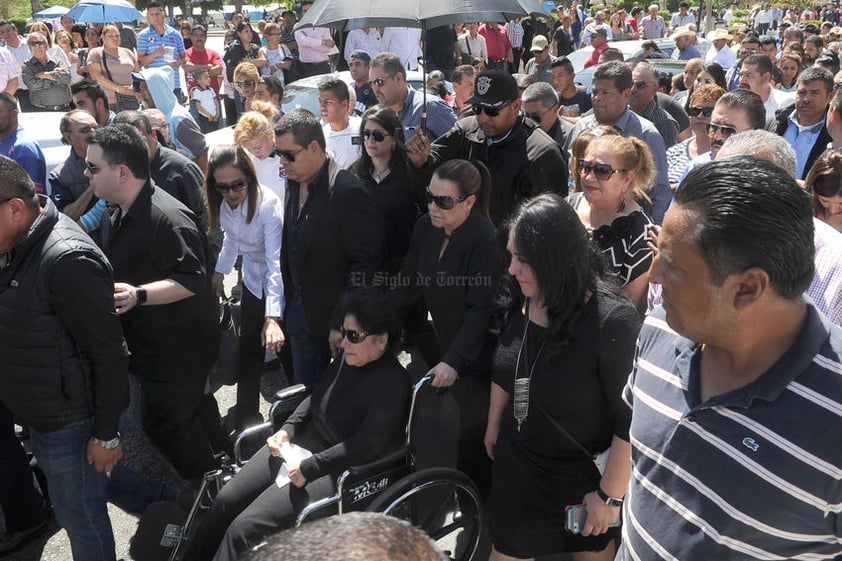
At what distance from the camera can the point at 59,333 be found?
111 inches

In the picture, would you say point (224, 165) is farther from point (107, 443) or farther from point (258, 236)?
point (107, 443)

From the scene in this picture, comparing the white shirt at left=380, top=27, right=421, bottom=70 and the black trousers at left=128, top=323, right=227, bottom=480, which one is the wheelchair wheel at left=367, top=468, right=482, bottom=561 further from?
the white shirt at left=380, top=27, right=421, bottom=70

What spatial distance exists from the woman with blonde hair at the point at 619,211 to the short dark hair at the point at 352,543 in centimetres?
231

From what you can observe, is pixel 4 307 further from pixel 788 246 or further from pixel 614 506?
pixel 788 246

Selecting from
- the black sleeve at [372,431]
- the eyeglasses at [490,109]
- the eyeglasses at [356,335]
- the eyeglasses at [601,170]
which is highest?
the eyeglasses at [490,109]

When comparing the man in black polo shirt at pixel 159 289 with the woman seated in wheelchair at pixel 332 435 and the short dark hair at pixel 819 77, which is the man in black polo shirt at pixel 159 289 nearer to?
the woman seated in wheelchair at pixel 332 435

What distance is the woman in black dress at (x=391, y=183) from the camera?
14.9ft

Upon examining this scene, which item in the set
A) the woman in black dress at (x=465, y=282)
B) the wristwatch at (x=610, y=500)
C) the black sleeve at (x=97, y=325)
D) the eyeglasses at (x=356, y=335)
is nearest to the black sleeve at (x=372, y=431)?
the eyeglasses at (x=356, y=335)

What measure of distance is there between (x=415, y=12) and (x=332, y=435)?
2.77 metres

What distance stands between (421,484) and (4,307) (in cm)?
180

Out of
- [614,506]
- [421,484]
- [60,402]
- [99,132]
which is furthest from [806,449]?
[99,132]

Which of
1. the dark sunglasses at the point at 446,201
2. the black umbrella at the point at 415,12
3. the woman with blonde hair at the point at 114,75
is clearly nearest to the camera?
the dark sunglasses at the point at 446,201

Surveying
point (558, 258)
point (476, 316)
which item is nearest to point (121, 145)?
point (476, 316)

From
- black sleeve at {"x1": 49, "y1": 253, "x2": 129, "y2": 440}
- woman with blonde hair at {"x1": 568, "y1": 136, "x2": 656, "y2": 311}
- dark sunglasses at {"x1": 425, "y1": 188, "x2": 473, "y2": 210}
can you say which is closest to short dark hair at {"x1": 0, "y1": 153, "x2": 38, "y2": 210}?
black sleeve at {"x1": 49, "y1": 253, "x2": 129, "y2": 440}
